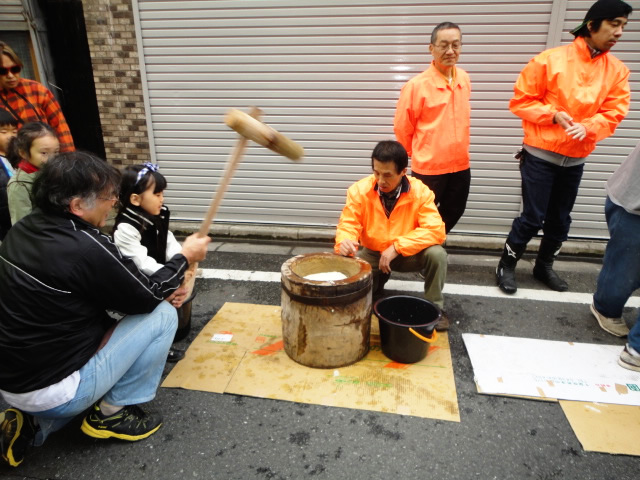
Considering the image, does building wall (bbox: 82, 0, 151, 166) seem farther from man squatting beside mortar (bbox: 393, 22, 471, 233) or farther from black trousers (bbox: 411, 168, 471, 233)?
black trousers (bbox: 411, 168, 471, 233)

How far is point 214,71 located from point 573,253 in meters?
5.09

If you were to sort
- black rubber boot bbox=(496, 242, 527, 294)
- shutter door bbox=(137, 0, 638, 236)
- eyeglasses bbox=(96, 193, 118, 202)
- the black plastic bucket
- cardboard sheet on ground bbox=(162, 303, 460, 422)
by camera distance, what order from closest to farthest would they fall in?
1. eyeglasses bbox=(96, 193, 118, 202)
2. cardboard sheet on ground bbox=(162, 303, 460, 422)
3. the black plastic bucket
4. black rubber boot bbox=(496, 242, 527, 294)
5. shutter door bbox=(137, 0, 638, 236)

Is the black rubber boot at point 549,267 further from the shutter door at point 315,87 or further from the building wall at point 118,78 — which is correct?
the building wall at point 118,78

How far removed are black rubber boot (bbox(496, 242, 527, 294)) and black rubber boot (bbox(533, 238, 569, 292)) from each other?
0.31m

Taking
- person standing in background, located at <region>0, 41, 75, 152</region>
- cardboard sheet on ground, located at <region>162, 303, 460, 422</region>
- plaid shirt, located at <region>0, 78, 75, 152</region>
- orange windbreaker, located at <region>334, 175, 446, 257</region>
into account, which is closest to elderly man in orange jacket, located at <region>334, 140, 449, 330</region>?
orange windbreaker, located at <region>334, 175, 446, 257</region>

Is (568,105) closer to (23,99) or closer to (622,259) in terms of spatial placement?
(622,259)

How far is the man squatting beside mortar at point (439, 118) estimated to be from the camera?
3889 mm

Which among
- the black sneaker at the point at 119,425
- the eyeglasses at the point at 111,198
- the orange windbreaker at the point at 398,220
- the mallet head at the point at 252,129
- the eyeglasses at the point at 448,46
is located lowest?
the black sneaker at the point at 119,425

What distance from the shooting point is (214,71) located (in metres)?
5.58

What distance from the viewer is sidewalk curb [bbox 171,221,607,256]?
526cm

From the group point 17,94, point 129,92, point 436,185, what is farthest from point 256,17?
point 436,185

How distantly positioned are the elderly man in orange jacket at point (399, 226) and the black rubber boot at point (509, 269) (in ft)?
3.36

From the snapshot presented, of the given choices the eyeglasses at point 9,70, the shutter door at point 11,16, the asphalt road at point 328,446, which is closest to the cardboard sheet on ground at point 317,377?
the asphalt road at point 328,446

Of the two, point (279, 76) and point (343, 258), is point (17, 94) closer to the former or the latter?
point (279, 76)
